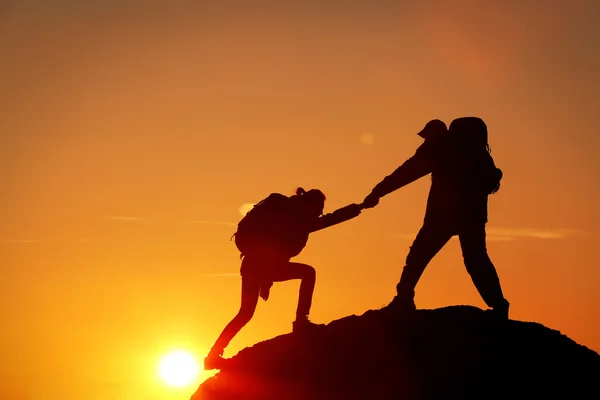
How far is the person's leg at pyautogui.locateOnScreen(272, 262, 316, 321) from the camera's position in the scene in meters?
15.8

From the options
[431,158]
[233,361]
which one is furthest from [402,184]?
[233,361]

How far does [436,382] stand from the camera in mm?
14055

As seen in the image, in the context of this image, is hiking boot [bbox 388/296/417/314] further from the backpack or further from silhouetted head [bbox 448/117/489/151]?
silhouetted head [bbox 448/117/489/151]

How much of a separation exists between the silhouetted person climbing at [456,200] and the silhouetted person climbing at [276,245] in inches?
59.4

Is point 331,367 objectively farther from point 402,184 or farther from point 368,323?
point 402,184

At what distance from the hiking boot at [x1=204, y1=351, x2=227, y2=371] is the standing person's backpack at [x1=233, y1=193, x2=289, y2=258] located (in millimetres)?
2180

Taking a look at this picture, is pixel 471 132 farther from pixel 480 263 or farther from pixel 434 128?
pixel 480 263

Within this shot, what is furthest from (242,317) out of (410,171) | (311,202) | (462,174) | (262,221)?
(462,174)

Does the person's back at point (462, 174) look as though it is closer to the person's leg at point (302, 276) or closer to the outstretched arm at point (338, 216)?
the outstretched arm at point (338, 216)

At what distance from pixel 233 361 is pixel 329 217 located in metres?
3.29

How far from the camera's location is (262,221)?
15.6 metres

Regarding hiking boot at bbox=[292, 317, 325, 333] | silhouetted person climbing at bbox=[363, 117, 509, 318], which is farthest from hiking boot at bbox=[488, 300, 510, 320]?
hiking boot at bbox=[292, 317, 325, 333]

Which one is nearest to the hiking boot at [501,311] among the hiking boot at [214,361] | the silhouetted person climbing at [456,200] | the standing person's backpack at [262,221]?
the silhouetted person climbing at [456,200]

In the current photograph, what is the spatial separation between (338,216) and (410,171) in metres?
1.61
